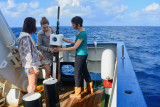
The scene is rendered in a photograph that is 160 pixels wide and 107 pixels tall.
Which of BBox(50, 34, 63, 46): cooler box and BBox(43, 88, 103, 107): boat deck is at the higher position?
BBox(50, 34, 63, 46): cooler box

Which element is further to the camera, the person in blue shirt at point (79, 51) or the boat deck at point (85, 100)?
the boat deck at point (85, 100)

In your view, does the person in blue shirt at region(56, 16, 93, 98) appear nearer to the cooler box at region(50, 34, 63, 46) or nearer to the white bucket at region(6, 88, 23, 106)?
the cooler box at region(50, 34, 63, 46)

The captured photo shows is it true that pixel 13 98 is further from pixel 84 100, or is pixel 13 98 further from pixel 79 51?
pixel 79 51

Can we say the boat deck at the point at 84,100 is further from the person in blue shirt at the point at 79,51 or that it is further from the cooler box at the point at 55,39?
the cooler box at the point at 55,39

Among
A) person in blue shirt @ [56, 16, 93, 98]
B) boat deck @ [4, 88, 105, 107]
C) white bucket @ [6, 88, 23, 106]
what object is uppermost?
person in blue shirt @ [56, 16, 93, 98]

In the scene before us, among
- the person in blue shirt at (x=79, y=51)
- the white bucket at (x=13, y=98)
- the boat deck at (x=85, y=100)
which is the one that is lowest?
the boat deck at (x=85, y=100)

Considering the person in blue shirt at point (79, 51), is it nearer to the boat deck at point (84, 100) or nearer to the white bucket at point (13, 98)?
the boat deck at point (84, 100)

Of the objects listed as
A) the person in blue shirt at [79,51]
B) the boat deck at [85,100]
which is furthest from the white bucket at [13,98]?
the person in blue shirt at [79,51]

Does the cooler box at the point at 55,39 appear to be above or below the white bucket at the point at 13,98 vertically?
above

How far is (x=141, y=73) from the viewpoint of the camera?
809 centimetres

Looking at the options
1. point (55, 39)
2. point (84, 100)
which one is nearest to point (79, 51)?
point (55, 39)

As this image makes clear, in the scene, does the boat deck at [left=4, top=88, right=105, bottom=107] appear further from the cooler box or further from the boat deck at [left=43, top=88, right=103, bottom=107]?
the cooler box

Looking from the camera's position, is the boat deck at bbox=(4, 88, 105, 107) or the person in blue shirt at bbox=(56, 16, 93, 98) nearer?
the person in blue shirt at bbox=(56, 16, 93, 98)

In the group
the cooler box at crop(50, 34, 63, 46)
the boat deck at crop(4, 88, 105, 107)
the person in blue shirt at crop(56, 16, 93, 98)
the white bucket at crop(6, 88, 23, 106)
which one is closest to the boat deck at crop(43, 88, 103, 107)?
the boat deck at crop(4, 88, 105, 107)
